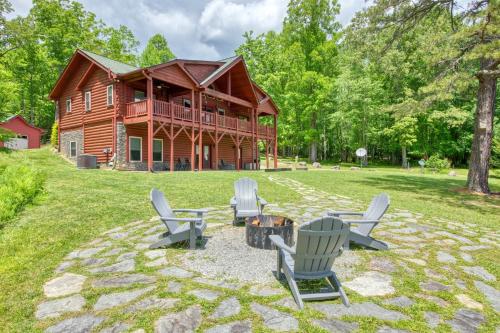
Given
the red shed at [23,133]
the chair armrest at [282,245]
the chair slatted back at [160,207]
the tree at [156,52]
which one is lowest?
the chair armrest at [282,245]

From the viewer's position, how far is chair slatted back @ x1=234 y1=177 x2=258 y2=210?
6.17 metres

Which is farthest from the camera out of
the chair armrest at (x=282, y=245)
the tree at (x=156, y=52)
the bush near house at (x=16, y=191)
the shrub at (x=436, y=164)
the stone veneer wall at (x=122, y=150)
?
the tree at (x=156, y=52)

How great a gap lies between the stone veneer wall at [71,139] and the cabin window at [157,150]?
4.80 m

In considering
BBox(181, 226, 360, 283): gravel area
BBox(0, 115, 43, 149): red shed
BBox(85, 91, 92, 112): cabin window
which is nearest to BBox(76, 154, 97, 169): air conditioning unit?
BBox(85, 91, 92, 112): cabin window

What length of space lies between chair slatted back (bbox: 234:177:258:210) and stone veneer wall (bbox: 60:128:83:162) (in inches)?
637

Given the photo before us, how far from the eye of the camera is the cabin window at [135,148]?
55.2ft

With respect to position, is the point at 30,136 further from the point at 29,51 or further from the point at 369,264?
the point at 369,264

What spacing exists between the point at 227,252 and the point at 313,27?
3313cm

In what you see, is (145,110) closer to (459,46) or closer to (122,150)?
(122,150)

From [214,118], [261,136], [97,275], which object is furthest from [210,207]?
[261,136]

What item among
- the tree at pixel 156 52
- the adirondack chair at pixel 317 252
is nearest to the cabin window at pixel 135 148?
the adirondack chair at pixel 317 252

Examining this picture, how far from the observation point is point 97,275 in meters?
3.53

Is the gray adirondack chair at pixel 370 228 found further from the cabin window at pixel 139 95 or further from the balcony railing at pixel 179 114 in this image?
the cabin window at pixel 139 95

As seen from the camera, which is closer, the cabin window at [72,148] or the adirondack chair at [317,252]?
the adirondack chair at [317,252]
